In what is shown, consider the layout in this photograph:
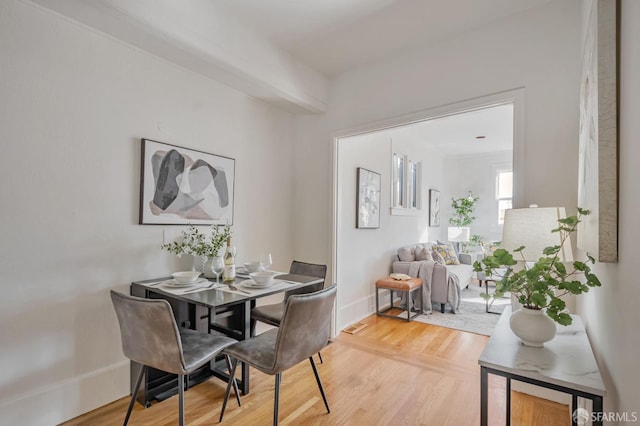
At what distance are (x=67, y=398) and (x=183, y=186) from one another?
1.57 meters

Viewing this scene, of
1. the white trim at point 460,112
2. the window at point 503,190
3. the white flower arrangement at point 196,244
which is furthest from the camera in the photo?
the window at point 503,190

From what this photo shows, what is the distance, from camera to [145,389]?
2.13 meters

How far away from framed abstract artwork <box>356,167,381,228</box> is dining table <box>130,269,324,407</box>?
64.4 inches

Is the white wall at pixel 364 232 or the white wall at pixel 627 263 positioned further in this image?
the white wall at pixel 364 232

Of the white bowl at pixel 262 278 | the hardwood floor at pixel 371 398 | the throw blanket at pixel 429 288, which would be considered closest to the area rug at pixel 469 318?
the throw blanket at pixel 429 288

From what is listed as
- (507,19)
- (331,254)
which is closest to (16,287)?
(331,254)

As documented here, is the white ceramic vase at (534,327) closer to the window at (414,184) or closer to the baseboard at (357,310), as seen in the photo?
the baseboard at (357,310)

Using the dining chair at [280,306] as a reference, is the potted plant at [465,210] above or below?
above

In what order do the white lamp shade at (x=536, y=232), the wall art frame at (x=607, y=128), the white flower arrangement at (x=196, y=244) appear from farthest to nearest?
the white flower arrangement at (x=196, y=244)
the white lamp shade at (x=536, y=232)
the wall art frame at (x=607, y=128)

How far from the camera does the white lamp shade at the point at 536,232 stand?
1.69 meters

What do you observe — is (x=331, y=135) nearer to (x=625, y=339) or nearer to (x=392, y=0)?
(x=392, y=0)

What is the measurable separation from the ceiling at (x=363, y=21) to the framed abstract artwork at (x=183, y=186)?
1170mm

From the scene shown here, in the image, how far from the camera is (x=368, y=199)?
417 cm

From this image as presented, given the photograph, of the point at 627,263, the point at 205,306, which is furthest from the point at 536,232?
the point at 205,306
